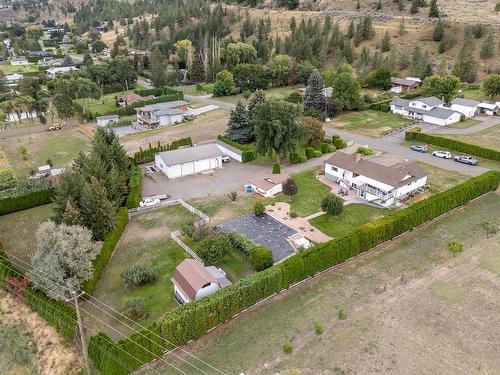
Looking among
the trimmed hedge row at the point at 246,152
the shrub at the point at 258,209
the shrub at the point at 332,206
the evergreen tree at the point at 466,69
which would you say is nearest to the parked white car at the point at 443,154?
the shrub at the point at 332,206

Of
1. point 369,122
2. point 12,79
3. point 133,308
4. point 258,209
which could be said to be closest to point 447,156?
point 369,122

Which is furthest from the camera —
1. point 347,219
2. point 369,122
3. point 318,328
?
point 369,122

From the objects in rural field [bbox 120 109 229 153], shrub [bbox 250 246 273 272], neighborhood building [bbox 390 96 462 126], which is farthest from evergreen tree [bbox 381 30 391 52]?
shrub [bbox 250 246 273 272]

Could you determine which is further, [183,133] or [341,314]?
[183,133]

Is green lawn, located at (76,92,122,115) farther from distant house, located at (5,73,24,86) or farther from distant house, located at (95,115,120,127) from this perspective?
distant house, located at (5,73,24,86)

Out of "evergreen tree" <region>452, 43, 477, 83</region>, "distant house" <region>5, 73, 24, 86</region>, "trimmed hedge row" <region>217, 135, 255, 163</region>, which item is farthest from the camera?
"distant house" <region>5, 73, 24, 86</region>

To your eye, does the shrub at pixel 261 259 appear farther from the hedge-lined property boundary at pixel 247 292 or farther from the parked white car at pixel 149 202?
the parked white car at pixel 149 202

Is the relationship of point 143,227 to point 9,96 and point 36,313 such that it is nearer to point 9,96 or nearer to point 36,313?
point 36,313

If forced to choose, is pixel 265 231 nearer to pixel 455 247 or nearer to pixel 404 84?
pixel 455 247
